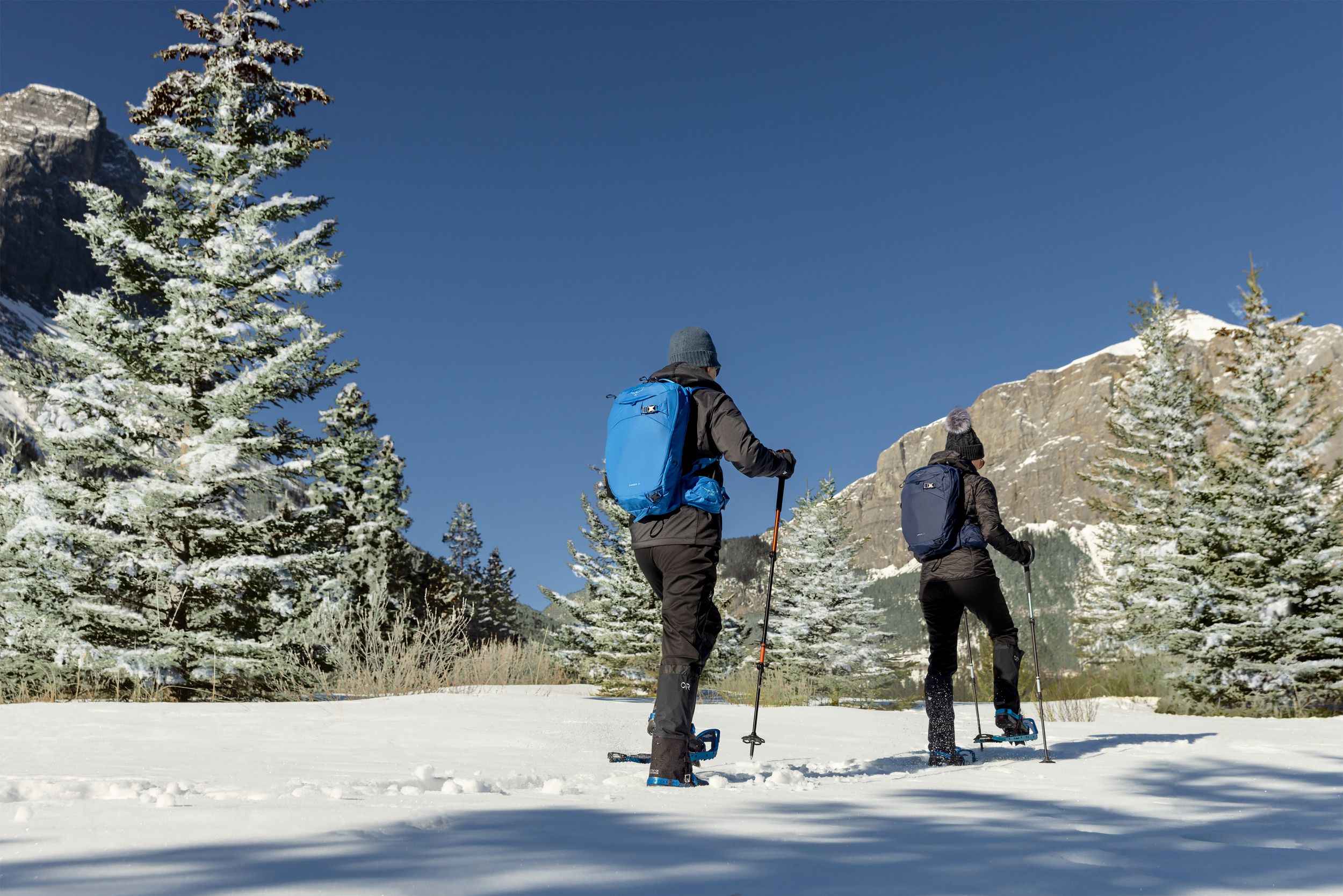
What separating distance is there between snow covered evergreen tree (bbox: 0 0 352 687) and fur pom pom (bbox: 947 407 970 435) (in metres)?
Result: 8.02

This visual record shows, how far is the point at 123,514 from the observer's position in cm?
1006

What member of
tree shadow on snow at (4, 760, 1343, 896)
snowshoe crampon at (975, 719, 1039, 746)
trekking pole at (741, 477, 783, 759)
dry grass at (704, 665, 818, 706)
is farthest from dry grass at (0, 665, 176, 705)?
tree shadow on snow at (4, 760, 1343, 896)

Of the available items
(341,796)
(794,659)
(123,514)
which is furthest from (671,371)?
(794,659)

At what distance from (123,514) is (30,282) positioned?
111 metres

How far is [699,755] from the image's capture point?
3.89 m

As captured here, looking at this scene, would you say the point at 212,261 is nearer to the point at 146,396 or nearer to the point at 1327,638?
the point at 146,396

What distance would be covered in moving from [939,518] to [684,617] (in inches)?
83.2

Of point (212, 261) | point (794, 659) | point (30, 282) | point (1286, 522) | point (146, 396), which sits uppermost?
point (30, 282)

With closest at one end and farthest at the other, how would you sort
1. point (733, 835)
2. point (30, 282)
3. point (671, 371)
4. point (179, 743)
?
point (733, 835) → point (671, 371) → point (179, 743) → point (30, 282)

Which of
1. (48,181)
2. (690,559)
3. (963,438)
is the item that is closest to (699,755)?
(690,559)

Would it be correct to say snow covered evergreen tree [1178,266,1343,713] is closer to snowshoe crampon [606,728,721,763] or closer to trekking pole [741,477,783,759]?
trekking pole [741,477,783,759]

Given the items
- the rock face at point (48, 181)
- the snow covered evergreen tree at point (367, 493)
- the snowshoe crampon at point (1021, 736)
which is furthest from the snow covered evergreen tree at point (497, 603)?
the rock face at point (48, 181)

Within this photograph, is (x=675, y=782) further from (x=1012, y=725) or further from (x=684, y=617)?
(x=1012, y=725)

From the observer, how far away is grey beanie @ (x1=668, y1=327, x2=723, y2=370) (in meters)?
4.05
